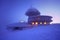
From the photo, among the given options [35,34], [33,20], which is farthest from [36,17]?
[35,34]

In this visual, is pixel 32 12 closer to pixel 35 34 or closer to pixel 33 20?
pixel 33 20

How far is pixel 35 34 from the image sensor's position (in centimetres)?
227

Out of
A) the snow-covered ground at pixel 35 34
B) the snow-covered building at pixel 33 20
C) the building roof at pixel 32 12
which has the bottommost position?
the snow-covered ground at pixel 35 34

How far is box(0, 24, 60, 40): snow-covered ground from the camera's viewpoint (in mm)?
2244

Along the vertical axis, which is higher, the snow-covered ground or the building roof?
the building roof

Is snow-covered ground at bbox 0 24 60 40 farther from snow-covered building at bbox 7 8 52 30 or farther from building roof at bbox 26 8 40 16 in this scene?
building roof at bbox 26 8 40 16

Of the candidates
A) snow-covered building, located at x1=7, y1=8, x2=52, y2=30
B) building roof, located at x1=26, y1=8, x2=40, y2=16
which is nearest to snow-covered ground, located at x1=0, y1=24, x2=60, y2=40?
snow-covered building, located at x1=7, y1=8, x2=52, y2=30

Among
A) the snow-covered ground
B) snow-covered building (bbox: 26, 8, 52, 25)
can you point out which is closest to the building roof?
snow-covered building (bbox: 26, 8, 52, 25)

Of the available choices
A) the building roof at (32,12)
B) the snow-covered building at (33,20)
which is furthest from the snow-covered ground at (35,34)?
the building roof at (32,12)

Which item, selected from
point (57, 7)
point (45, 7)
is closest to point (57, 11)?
point (57, 7)

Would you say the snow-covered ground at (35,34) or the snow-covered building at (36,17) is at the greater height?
the snow-covered building at (36,17)

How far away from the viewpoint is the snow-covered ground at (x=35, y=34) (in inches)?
88.4

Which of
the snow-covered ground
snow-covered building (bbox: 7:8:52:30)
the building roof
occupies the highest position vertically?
the building roof

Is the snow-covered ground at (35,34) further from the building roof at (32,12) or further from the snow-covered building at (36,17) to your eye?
the building roof at (32,12)
